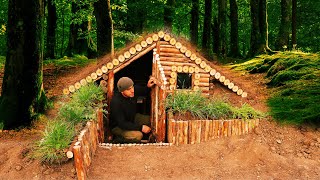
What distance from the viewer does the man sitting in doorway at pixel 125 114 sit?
745 centimetres

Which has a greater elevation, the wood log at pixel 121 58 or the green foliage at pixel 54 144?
the wood log at pixel 121 58

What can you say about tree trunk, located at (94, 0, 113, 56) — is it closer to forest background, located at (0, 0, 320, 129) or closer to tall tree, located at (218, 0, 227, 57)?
forest background, located at (0, 0, 320, 129)

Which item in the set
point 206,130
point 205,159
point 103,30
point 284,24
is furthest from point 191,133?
point 284,24

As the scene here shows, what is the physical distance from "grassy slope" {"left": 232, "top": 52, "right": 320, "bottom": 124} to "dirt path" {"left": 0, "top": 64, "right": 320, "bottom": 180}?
0.45m

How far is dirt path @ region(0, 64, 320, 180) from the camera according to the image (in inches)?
238

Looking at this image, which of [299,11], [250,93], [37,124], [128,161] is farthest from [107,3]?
[299,11]

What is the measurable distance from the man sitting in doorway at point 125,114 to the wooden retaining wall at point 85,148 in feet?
1.73

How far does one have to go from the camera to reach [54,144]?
5.80 metres

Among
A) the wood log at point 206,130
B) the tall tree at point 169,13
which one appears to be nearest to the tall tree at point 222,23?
the tall tree at point 169,13

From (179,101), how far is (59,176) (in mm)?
3002

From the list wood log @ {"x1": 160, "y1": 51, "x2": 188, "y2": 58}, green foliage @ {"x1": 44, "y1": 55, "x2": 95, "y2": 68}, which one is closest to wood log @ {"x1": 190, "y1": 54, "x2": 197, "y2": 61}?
wood log @ {"x1": 160, "y1": 51, "x2": 188, "y2": 58}

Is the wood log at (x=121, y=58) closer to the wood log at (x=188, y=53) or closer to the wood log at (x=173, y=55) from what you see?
the wood log at (x=173, y=55)

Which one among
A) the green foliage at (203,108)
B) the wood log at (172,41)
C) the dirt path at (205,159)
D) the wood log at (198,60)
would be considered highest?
the wood log at (172,41)

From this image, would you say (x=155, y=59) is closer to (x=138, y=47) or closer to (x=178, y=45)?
(x=138, y=47)
